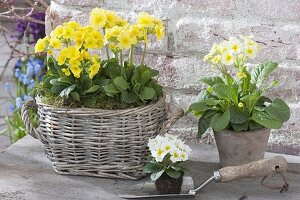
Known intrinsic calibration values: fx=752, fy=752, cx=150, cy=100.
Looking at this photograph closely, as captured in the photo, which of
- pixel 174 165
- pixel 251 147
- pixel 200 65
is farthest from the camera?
pixel 200 65

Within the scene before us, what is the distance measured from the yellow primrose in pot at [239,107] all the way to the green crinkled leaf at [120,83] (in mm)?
172

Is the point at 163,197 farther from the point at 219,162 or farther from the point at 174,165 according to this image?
the point at 219,162

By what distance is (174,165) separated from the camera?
163cm

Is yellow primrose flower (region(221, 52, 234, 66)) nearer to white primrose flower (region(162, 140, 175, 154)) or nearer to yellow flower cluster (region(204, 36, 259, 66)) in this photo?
yellow flower cluster (region(204, 36, 259, 66))

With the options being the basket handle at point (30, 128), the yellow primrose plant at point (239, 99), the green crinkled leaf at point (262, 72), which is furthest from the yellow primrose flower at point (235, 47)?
the basket handle at point (30, 128)

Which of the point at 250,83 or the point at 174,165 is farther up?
the point at 250,83

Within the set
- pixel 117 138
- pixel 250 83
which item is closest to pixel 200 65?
pixel 250 83

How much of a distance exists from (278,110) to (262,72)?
100 millimetres

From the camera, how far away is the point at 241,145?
5.69ft

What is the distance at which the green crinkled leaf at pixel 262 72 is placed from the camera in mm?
1734

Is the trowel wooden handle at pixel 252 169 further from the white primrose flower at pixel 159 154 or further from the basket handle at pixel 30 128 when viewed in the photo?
the basket handle at pixel 30 128

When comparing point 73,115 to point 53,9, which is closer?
point 73,115

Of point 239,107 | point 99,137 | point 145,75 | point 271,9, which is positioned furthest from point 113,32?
point 271,9

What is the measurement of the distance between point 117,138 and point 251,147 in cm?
31
